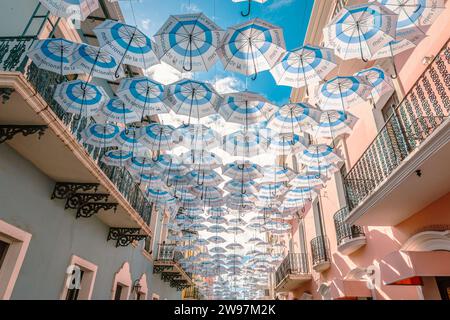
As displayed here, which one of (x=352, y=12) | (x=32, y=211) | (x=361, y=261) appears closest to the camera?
(x=352, y=12)

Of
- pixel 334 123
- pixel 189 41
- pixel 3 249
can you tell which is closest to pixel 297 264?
pixel 334 123

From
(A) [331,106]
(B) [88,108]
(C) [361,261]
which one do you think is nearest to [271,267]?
(C) [361,261]

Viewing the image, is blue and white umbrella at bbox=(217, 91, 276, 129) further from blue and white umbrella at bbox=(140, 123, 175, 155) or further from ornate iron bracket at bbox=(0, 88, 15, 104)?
ornate iron bracket at bbox=(0, 88, 15, 104)

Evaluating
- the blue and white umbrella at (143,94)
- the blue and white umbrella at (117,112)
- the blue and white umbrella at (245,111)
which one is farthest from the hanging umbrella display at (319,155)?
the blue and white umbrella at (117,112)

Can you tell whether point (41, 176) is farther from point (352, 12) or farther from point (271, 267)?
point (271, 267)

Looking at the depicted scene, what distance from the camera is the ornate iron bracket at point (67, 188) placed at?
26.7 feet

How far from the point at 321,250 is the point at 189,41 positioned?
12597mm

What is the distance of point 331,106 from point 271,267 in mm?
17207

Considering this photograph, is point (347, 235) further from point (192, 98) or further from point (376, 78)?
point (192, 98)

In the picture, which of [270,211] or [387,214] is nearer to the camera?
[387,214]

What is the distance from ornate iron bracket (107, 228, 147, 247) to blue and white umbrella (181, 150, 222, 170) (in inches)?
165

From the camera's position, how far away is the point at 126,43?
5406 mm

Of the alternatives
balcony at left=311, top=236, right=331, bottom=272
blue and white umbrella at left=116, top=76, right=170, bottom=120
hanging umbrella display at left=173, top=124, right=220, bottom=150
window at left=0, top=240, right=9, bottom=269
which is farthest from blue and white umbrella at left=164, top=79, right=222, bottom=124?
balcony at left=311, top=236, right=331, bottom=272

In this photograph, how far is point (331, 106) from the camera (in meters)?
7.07
